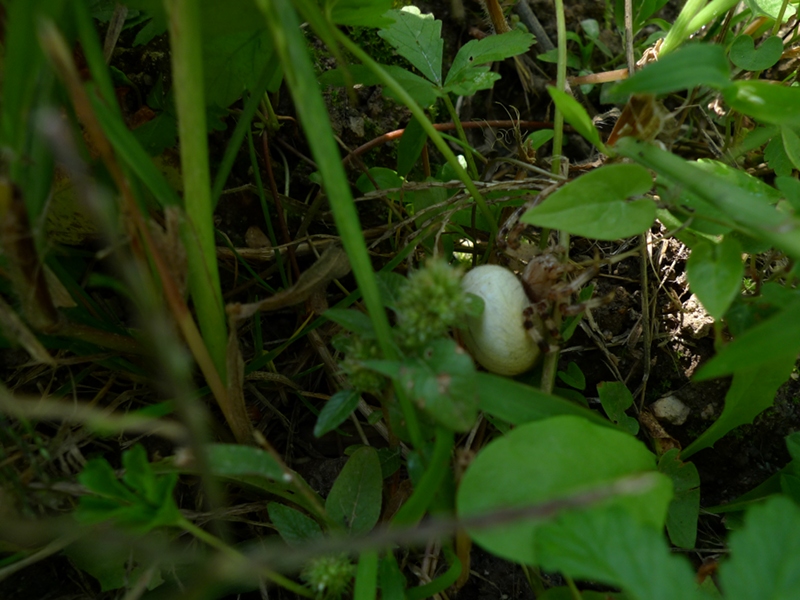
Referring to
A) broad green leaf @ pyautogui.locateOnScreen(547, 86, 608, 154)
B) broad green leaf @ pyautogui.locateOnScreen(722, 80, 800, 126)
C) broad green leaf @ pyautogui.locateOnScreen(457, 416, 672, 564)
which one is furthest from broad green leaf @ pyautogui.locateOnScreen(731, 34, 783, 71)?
broad green leaf @ pyautogui.locateOnScreen(457, 416, 672, 564)

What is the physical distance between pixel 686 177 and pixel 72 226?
110 cm

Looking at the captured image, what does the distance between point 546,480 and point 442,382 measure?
18cm

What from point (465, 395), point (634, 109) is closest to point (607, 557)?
point (465, 395)

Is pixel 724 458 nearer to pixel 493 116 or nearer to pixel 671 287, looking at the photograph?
pixel 671 287

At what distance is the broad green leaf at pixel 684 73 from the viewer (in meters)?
0.78

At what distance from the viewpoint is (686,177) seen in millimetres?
853

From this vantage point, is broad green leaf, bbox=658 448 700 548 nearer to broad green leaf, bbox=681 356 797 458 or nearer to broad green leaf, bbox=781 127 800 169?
broad green leaf, bbox=681 356 797 458

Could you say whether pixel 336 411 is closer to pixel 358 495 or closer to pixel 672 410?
pixel 358 495

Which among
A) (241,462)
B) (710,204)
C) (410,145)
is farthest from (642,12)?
(241,462)

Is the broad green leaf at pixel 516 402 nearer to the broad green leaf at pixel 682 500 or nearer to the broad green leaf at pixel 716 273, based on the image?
the broad green leaf at pixel 716 273

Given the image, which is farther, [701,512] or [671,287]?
[671,287]

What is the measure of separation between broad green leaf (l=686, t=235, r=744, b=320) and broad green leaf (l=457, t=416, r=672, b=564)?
9.0 inches

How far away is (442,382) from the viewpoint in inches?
29.1

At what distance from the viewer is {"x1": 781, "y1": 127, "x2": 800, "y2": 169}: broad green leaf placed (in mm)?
1115
